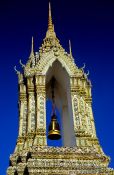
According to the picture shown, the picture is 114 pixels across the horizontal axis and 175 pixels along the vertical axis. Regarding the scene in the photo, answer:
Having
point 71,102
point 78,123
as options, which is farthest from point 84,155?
point 71,102

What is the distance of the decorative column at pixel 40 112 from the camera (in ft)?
42.0

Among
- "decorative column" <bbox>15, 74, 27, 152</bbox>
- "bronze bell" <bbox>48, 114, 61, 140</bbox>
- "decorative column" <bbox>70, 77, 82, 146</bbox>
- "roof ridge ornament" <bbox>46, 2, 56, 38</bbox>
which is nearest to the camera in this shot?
"decorative column" <bbox>15, 74, 27, 152</bbox>

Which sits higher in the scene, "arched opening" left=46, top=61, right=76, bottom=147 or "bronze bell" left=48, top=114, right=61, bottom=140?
"arched opening" left=46, top=61, right=76, bottom=147

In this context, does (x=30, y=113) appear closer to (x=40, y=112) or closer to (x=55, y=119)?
(x=40, y=112)

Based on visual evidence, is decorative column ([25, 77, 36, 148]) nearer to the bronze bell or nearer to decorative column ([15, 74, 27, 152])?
decorative column ([15, 74, 27, 152])

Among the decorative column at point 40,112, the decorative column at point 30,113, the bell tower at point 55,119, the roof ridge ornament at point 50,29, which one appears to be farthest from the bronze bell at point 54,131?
the roof ridge ornament at point 50,29

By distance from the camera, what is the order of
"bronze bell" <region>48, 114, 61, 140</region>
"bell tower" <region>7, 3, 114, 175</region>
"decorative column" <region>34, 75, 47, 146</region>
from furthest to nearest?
1. "bronze bell" <region>48, 114, 61, 140</region>
2. "decorative column" <region>34, 75, 47, 146</region>
3. "bell tower" <region>7, 3, 114, 175</region>

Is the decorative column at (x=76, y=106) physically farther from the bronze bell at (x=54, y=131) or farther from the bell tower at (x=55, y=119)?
the bronze bell at (x=54, y=131)

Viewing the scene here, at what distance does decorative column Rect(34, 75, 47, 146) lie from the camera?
1281cm

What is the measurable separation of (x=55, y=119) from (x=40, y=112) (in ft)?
2.72

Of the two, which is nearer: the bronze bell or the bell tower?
the bell tower

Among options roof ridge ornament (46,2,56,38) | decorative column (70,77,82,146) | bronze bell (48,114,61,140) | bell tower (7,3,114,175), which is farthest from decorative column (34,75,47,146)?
roof ridge ornament (46,2,56,38)

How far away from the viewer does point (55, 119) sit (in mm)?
14133

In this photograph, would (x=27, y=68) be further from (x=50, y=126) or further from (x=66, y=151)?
(x=66, y=151)
